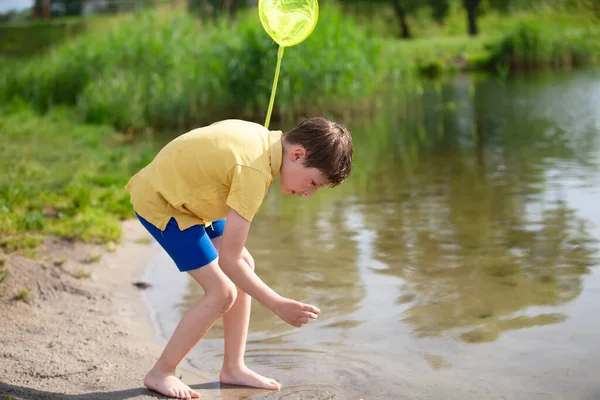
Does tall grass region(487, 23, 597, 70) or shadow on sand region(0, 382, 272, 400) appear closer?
shadow on sand region(0, 382, 272, 400)

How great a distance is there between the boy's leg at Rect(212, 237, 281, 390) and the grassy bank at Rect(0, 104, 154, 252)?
6.05 ft

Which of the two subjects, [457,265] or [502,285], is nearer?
[502,285]

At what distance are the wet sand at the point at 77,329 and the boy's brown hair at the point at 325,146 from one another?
0.94m

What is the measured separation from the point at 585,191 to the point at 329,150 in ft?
12.6

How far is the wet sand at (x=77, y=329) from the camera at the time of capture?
3068mm

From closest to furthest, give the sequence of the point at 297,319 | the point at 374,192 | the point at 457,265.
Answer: the point at 297,319 → the point at 457,265 → the point at 374,192

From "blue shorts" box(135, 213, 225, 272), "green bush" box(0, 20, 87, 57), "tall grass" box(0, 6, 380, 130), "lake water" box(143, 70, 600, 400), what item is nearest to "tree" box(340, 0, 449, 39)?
"green bush" box(0, 20, 87, 57)

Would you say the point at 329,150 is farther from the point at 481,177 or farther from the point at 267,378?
the point at 481,177

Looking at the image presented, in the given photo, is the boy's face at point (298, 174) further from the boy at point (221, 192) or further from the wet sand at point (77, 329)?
the wet sand at point (77, 329)

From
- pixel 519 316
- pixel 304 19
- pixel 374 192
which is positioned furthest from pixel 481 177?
pixel 304 19

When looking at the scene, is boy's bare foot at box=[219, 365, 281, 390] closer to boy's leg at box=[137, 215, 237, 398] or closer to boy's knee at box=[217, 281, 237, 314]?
boy's leg at box=[137, 215, 237, 398]

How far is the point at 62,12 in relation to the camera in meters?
25.7

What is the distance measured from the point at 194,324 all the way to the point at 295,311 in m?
0.44

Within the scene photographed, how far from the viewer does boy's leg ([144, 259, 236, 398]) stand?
2.95 m
